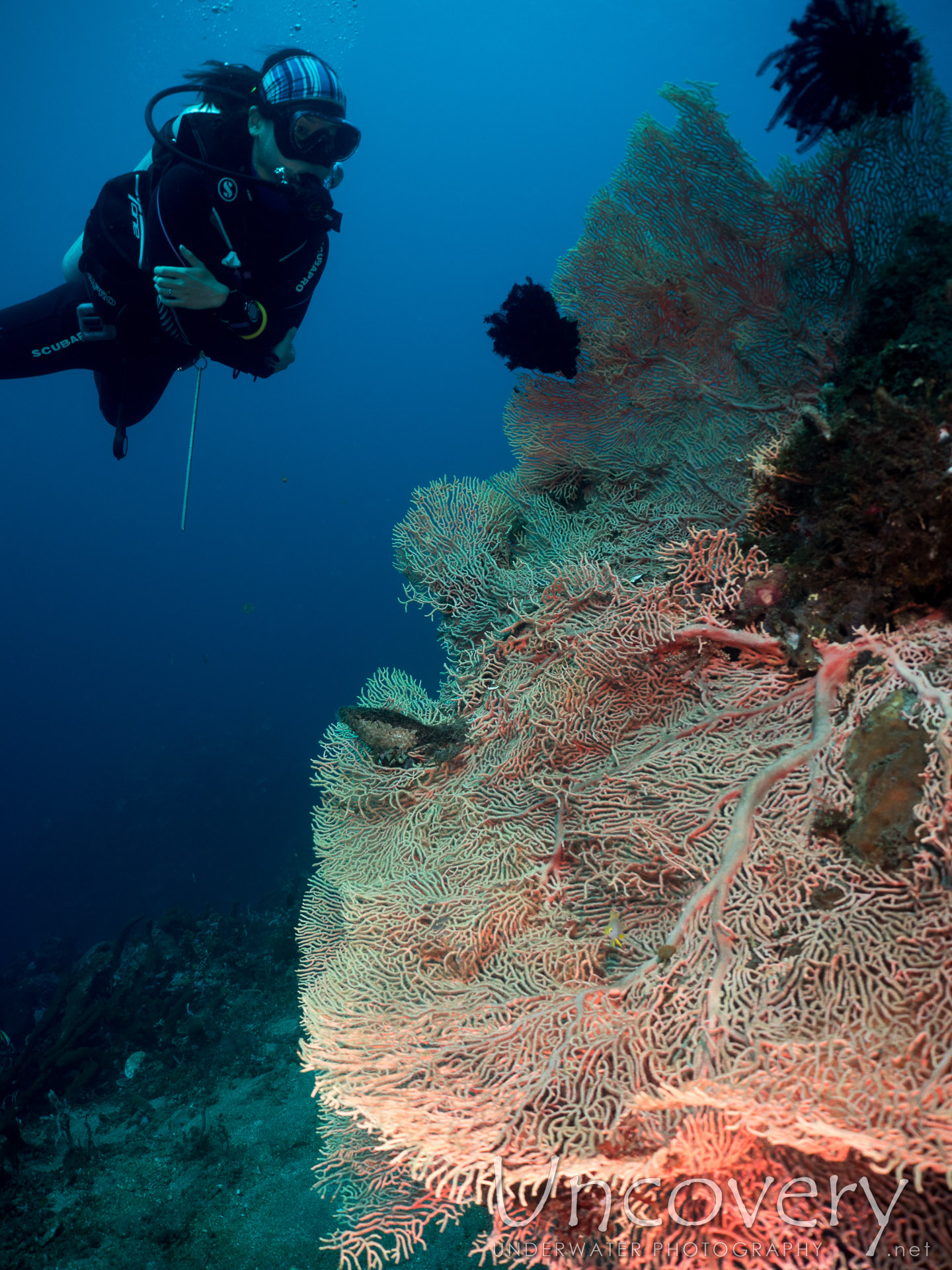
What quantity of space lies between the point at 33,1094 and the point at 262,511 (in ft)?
264

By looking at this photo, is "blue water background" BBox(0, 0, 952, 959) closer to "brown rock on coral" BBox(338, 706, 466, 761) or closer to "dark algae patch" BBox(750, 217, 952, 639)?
"dark algae patch" BBox(750, 217, 952, 639)

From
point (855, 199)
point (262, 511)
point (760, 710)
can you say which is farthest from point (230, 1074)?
point (262, 511)

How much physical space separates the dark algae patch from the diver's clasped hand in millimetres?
3975

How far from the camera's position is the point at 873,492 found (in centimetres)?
241

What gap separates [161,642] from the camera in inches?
2849

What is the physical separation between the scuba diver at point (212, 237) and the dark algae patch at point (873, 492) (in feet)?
12.2

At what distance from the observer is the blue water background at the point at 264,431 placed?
1037 inches

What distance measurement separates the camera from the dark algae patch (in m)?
2.28

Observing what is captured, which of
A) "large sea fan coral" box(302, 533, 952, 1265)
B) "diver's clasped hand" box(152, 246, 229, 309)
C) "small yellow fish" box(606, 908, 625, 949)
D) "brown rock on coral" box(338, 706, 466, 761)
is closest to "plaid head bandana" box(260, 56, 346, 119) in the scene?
"diver's clasped hand" box(152, 246, 229, 309)

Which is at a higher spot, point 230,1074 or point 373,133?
point 373,133

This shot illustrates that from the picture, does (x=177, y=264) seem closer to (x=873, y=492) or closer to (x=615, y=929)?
(x=873, y=492)

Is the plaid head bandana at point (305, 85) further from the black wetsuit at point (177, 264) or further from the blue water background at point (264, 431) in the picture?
the blue water background at point (264, 431)

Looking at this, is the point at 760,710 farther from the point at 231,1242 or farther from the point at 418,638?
the point at 418,638

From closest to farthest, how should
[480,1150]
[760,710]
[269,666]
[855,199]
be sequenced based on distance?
[480,1150]
[760,710]
[855,199]
[269,666]
